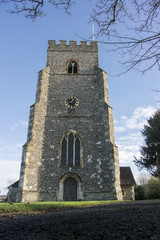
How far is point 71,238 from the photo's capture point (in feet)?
7.41

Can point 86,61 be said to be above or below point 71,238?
above

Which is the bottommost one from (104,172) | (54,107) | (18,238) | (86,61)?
(18,238)

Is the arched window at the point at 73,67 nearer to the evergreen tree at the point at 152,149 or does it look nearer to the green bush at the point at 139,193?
the evergreen tree at the point at 152,149

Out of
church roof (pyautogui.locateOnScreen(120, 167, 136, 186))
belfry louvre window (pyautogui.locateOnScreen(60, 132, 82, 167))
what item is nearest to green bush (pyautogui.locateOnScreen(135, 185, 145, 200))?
church roof (pyautogui.locateOnScreen(120, 167, 136, 186))

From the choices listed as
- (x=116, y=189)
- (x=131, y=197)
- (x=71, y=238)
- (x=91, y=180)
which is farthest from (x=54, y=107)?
(x=71, y=238)

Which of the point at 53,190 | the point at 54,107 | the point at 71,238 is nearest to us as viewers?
→ the point at 71,238

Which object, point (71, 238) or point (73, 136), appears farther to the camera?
point (73, 136)

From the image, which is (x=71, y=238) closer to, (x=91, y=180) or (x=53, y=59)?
(x=91, y=180)

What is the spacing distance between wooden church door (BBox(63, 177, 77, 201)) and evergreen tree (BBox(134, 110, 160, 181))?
885 cm

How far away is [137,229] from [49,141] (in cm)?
1265

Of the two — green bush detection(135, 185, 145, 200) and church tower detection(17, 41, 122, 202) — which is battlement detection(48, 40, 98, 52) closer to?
church tower detection(17, 41, 122, 202)

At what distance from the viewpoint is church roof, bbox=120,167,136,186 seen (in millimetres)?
19109

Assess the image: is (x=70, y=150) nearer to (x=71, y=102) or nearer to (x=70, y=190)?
(x=70, y=190)

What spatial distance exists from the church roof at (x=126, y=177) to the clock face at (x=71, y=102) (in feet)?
31.9
